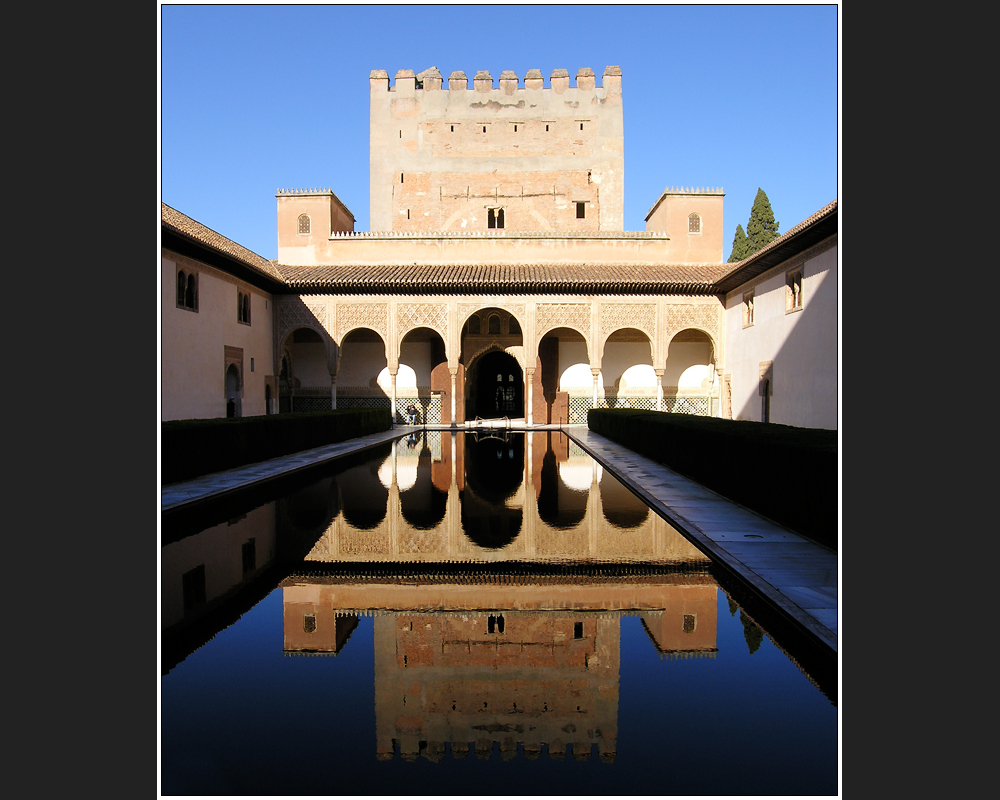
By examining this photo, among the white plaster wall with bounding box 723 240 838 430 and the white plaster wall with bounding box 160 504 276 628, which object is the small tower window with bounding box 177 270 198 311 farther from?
the white plaster wall with bounding box 723 240 838 430

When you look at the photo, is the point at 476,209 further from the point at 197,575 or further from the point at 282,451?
the point at 197,575

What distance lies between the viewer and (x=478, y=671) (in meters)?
2.98

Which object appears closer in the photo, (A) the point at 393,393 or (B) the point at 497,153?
(A) the point at 393,393

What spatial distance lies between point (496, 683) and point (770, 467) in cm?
395

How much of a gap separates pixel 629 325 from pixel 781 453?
15109 mm

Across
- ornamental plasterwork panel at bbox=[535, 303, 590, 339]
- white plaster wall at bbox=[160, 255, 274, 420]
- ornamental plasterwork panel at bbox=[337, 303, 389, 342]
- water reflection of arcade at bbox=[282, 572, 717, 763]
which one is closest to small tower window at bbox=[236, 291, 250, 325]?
white plaster wall at bbox=[160, 255, 274, 420]

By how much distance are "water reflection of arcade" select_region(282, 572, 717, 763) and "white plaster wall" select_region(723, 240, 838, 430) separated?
8.15 meters

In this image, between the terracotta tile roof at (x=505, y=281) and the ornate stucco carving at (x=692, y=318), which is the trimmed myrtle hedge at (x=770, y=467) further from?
the ornate stucco carving at (x=692, y=318)

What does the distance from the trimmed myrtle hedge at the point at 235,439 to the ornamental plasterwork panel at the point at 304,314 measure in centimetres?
545

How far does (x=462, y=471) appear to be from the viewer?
1034 cm

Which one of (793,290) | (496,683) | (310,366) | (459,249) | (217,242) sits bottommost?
(496,683)

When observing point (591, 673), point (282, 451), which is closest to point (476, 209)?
point (282, 451)

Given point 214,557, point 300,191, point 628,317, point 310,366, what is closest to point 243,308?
point 310,366

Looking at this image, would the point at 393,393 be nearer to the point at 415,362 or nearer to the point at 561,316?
the point at 415,362
